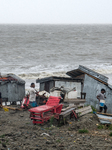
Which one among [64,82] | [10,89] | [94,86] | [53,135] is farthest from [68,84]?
[53,135]

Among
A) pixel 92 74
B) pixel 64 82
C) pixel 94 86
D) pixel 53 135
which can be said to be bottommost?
Result: pixel 53 135

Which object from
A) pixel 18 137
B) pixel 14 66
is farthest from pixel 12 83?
pixel 14 66

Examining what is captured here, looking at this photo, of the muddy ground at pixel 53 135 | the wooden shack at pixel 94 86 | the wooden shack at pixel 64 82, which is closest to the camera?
the muddy ground at pixel 53 135

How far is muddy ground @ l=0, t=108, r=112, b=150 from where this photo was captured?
6.76 metres

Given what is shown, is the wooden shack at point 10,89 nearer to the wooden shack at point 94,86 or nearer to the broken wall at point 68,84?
the broken wall at point 68,84

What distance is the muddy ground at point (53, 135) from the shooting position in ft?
22.2

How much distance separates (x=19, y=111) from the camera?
1167 centimetres

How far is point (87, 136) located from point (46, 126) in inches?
73.6

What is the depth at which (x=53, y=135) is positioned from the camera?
793cm

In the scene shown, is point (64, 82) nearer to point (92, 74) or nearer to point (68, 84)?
point (68, 84)

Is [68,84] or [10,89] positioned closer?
[10,89]

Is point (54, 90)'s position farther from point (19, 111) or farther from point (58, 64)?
point (58, 64)

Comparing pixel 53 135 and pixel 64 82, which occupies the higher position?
pixel 64 82

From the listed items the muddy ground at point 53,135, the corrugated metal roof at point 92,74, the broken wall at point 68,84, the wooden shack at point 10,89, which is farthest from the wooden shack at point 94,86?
the wooden shack at point 10,89
